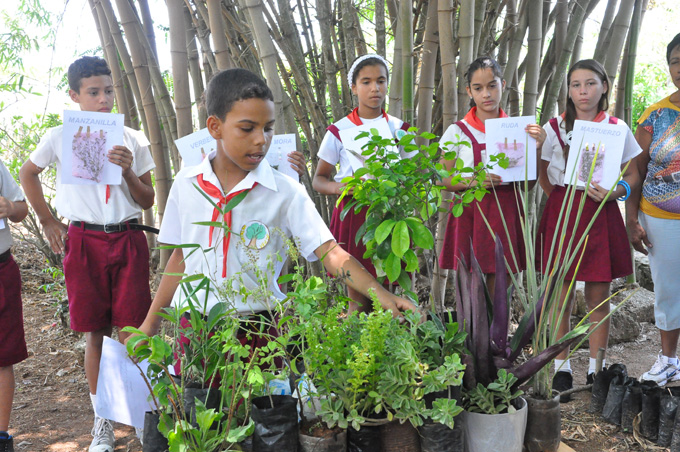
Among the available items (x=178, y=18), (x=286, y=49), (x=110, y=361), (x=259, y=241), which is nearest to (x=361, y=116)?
(x=286, y=49)

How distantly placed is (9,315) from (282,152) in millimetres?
1302

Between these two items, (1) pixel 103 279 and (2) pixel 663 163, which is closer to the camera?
(1) pixel 103 279

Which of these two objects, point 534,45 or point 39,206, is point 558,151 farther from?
point 39,206

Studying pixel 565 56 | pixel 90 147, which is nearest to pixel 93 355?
pixel 90 147

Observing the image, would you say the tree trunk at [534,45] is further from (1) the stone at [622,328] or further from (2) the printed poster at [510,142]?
(1) the stone at [622,328]

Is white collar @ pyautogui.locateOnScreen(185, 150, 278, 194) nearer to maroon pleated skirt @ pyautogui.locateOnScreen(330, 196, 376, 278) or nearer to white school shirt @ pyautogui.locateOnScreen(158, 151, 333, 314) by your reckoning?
white school shirt @ pyautogui.locateOnScreen(158, 151, 333, 314)

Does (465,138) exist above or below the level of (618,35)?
below

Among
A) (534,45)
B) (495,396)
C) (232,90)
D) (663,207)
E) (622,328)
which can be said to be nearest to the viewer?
(495,396)

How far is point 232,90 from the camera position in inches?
68.4

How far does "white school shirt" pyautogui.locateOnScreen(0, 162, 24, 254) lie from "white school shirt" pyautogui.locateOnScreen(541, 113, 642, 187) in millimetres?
2357

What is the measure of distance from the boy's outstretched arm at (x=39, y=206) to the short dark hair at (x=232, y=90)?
3.98 feet

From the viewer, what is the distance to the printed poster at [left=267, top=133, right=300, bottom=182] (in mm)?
Result: 2656

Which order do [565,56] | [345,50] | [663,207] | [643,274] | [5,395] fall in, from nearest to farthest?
[5,395] < [663,207] < [345,50] < [565,56] < [643,274]

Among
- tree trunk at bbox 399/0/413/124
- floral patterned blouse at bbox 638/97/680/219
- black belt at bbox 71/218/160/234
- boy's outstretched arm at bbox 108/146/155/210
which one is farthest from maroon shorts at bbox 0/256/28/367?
floral patterned blouse at bbox 638/97/680/219
